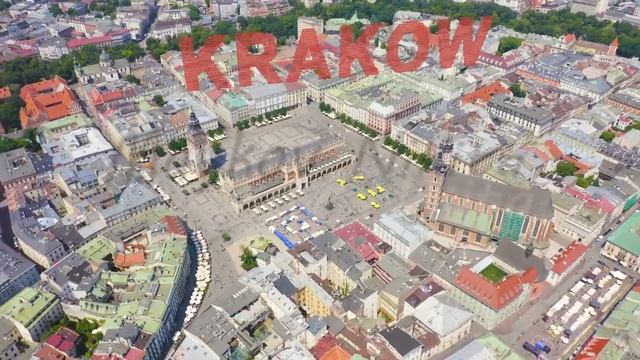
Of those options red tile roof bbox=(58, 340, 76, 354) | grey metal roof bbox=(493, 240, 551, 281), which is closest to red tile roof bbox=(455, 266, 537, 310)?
grey metal roof bbox=(493, 240, 551, 281)

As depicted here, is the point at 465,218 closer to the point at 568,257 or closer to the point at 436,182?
the point at 436,182

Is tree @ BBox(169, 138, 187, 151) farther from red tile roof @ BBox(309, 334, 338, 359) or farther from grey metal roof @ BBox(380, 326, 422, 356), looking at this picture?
grey metal roof @ BBox(380, 326, 422, 356)

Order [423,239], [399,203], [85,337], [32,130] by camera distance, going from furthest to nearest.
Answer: [32,130] < [399,203] < [423,239] < [85,337]

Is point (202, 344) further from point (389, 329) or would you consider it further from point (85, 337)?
point (389, 329)

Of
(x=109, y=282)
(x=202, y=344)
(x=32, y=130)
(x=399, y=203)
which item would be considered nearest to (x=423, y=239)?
(x=399, y=203)

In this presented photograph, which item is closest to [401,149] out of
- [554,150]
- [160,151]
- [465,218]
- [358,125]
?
[358,125]
